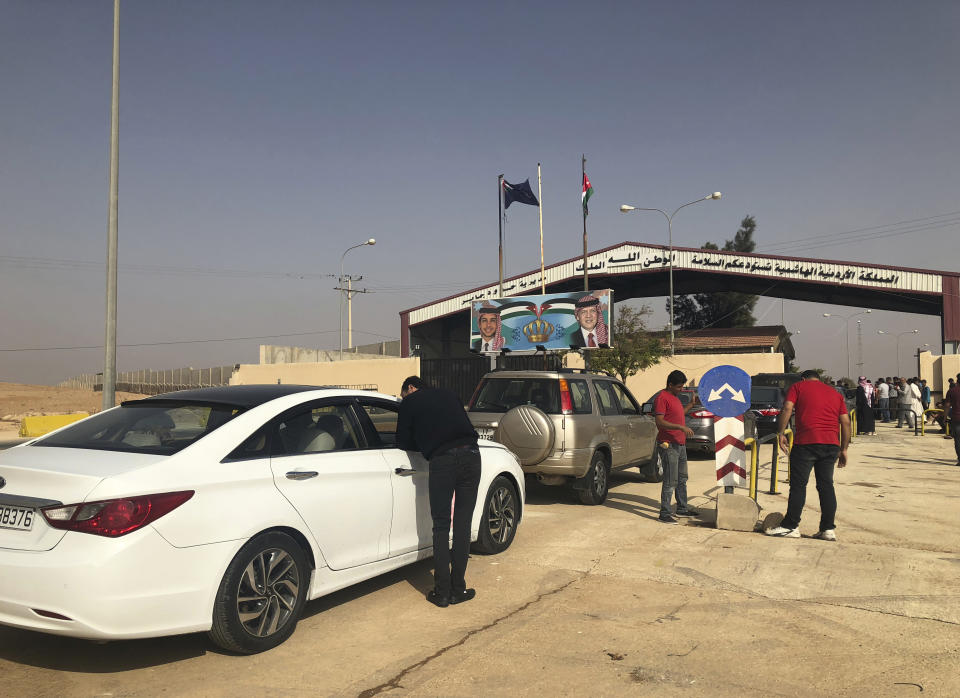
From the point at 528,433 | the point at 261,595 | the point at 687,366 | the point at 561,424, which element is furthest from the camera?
the point at 687,366

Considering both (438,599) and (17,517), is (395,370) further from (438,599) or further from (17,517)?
(17,517)

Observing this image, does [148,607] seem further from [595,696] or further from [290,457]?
[595,696]

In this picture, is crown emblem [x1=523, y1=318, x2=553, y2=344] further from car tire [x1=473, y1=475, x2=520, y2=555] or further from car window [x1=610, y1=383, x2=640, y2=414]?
car tire [x1=473, y1=475, x2=520, y2=555]

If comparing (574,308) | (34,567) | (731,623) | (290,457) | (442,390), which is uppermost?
(574,308)

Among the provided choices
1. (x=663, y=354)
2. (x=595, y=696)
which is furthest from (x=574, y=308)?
(x=595, y=696)

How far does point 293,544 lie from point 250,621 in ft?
1.62

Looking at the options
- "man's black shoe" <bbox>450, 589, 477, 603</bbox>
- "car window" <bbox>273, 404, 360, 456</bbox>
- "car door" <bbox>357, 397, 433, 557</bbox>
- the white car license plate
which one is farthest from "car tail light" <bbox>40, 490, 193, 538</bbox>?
"man's black shoe" <bbox>450, 589, 477, 603</bbox>

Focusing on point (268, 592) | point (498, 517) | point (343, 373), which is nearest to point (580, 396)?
point (498, 517)

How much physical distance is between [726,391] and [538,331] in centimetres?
2156

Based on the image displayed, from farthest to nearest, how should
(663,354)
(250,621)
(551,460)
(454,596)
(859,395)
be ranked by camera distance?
(663,354) → (859,395) → (551,460) → (454,596) → (250,621)

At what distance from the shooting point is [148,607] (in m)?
3.85

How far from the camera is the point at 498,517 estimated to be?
697 centimetres

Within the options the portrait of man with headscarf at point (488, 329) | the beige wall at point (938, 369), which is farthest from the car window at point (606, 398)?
the beige wall at point (938, 369)

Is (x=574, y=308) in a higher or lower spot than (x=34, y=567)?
higher
